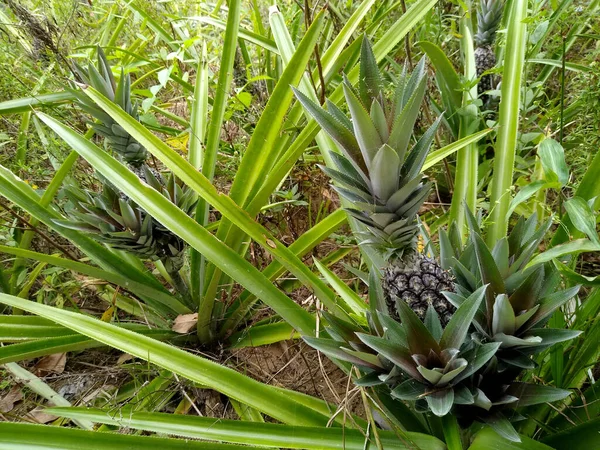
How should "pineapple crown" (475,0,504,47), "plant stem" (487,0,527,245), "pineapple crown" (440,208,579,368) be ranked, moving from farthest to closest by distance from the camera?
"pineapple crown" (475,0,504,47), "plant stem" (487,0,527,245), "pineapple crown" (440,208,579,368)

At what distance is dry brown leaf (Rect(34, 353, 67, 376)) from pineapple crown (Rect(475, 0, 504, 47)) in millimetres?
2011

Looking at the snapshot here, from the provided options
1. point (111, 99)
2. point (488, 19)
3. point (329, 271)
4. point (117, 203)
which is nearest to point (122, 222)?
point (117, 203)

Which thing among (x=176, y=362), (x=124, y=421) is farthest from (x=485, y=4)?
(x=124, y=421)

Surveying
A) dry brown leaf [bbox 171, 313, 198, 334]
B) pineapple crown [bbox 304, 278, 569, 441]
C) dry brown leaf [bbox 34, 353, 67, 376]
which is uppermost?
pineapple crown [bbox 304, 278, 569, 441]

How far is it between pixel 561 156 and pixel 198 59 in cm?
129

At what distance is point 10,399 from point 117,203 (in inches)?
32.1

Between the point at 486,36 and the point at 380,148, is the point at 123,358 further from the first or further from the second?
the point at 486,36

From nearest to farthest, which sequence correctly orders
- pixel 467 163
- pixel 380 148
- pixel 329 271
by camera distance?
pixel 380 148 → pixel 329 271 → pixel 467 163

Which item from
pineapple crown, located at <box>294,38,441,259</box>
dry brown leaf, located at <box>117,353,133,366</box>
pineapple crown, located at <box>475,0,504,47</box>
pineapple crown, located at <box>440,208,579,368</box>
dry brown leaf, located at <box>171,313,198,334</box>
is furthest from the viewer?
pineapple crown, located at <box>475,0,504,47</box>

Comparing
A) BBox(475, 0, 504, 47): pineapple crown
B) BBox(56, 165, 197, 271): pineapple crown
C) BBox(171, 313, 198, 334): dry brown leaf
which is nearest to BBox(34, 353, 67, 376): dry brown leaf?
BBox(171, 313, 198, 334): dry brown leaf

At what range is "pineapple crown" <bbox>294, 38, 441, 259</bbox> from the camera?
58cm

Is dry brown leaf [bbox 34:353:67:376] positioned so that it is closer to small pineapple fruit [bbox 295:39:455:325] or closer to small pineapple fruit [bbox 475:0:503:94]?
small pineapple fruit [bbox 295:39:455:325]

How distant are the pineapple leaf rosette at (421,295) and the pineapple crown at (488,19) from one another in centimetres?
116

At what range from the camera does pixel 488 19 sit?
162 cm
